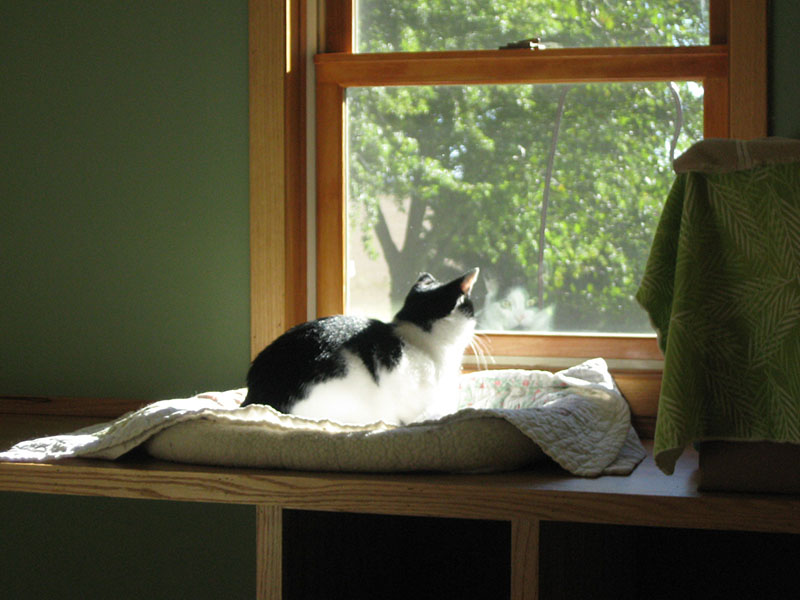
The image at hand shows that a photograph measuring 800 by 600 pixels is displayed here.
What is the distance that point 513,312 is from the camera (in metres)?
1.72

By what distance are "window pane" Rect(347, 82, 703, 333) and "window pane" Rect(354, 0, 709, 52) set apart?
9 cm

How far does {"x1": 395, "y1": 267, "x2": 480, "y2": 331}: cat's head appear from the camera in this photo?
1.48 m

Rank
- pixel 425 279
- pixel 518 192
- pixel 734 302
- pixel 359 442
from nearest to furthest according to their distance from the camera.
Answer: pixel 734 302 → pixel 359 442 → pixel 425 279 → pixel 518 192

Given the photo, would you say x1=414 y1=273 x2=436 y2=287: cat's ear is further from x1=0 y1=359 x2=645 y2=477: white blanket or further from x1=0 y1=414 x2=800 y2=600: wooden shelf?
x1=0 y1=414 x2=800 y2=600: wooden shelf

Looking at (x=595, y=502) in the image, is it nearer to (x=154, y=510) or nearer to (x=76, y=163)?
(x=154, y=510)

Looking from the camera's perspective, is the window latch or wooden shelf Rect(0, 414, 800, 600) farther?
the window latch

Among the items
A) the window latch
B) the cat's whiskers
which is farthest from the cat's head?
the window latch

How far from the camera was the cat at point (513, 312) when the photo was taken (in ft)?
5.59

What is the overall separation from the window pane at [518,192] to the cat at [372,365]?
240 mm

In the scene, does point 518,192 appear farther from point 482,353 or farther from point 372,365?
point 372,365

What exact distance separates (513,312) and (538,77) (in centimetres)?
47

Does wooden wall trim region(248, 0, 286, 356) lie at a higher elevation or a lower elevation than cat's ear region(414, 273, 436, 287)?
higher

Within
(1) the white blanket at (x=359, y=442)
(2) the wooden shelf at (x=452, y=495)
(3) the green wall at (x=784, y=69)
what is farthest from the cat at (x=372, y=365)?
(3) the green wall at (x=784, y=69)

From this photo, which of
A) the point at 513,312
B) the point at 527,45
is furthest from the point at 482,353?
the point at 527,45
